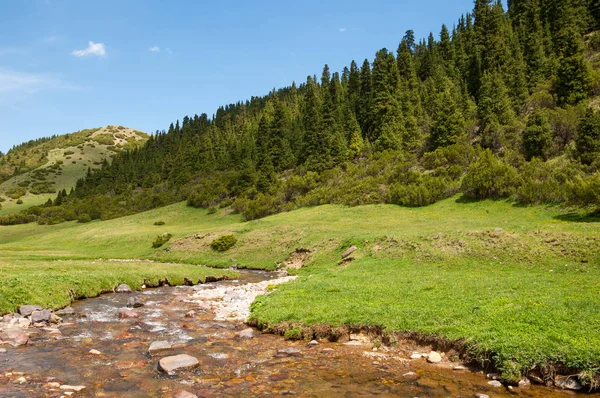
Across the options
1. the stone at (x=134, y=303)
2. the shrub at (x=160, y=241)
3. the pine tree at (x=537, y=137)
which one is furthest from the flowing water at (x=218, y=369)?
the pine tree at (x=537, y=137)

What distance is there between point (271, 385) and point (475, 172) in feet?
148

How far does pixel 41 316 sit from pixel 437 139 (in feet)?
217

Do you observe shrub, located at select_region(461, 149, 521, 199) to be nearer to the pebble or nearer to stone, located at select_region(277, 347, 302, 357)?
stone, located at select_region(277, 347, 302, 357)

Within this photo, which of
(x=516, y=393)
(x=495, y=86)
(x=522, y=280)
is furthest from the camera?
(x=495, y=86)

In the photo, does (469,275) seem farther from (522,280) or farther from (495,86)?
(495,86)

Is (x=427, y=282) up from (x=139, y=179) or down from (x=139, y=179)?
down

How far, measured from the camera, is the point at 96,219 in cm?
10231

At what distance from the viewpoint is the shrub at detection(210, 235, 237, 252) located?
4391cm

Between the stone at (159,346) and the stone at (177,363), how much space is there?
1557 mm

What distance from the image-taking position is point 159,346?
13805mm

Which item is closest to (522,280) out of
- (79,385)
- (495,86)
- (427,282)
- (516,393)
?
(427,282)

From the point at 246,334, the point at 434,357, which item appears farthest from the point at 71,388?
the point at 434,357

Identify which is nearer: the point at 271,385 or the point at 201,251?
the point at 271,385

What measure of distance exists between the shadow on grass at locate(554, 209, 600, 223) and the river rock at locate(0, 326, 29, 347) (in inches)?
1516
